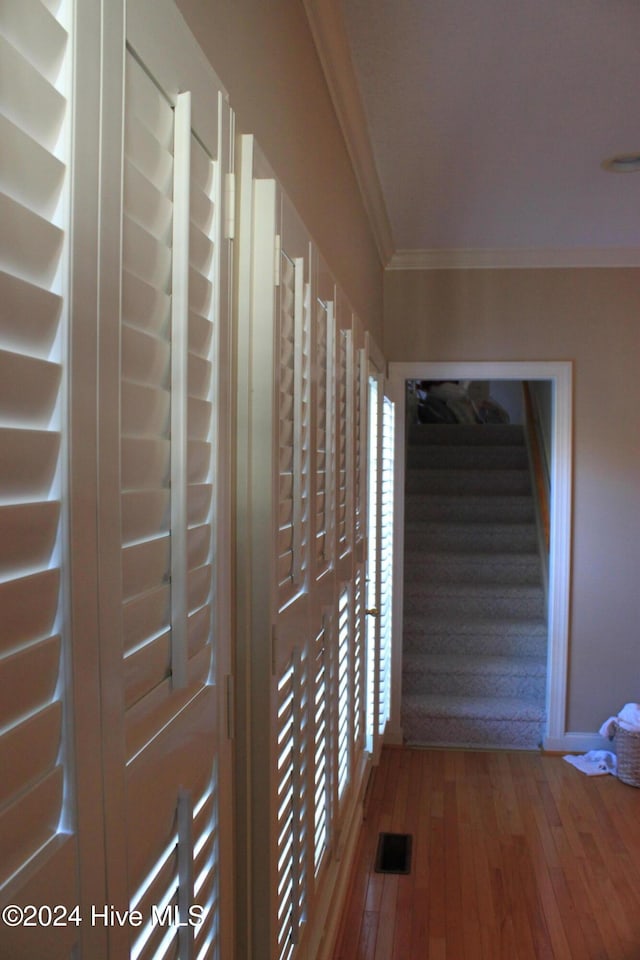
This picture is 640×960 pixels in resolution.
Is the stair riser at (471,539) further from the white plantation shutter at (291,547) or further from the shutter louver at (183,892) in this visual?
the shutter louver at (183,892)

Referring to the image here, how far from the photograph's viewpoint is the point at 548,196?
10.9 ft

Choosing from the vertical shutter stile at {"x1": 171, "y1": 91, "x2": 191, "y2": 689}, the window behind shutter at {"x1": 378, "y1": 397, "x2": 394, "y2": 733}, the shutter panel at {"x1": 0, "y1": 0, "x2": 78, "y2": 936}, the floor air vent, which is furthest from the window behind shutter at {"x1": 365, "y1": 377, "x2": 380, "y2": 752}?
the shutter panel at {"x1": 0, "y1": 0, "x2": 78, "y2": 936}

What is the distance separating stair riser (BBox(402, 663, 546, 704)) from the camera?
14.8ft

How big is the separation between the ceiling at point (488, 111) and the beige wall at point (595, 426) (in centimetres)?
38

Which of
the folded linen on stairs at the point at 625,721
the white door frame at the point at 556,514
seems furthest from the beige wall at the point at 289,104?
the folded linen on stairs at the point at 625,721

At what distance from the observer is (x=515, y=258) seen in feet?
13.8

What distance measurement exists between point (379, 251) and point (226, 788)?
A: 127 inches

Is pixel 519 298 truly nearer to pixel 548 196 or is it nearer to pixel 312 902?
pixel 548 196

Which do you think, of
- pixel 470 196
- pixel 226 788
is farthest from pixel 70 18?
pixel 470 196

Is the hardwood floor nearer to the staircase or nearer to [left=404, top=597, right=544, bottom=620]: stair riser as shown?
the staircase

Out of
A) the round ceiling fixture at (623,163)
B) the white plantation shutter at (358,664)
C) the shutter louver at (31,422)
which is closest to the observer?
the shutter louver at (31,422)

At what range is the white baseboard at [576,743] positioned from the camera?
423 cm

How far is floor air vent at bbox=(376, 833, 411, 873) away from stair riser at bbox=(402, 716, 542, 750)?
1099mm

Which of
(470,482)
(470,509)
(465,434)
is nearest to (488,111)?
(470,509)
